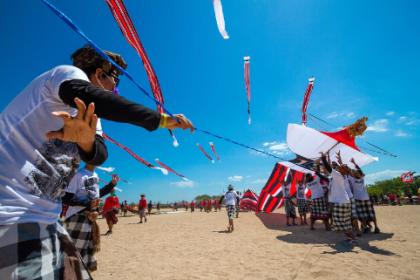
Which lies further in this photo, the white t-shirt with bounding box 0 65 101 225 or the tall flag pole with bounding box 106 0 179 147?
the tall flag pole with bounding box 106 0 179 147

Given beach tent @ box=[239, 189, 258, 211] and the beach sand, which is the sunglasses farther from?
beach tent @ box=[239, 189, 258, 211]

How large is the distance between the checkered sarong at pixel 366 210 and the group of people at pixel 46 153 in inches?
369

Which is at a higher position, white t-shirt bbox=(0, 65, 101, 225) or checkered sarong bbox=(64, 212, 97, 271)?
white t-shirt bbox=(0, 65, 101, 225)

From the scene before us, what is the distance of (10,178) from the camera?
3.30 feet

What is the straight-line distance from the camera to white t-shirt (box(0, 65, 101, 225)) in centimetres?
100

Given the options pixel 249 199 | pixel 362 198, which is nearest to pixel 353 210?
pixel 362 198

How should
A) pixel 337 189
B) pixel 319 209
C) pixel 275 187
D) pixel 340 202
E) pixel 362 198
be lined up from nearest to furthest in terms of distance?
pixel 340 202
pixel 337 189
pixel 362 198
pixel 319 209
pixel 275 187

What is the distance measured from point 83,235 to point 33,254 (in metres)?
2.15

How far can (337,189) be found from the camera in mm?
6523

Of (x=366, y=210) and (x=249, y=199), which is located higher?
(x=249, y=199)

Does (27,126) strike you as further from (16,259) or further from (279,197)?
(279,197)

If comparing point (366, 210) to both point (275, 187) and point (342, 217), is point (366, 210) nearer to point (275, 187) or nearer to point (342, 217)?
point (342, 217)

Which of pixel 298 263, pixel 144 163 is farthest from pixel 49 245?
pixel 298 263

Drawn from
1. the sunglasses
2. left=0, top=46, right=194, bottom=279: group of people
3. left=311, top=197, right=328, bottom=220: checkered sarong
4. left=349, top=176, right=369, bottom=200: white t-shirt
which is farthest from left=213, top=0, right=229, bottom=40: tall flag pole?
left=311, top=197, right=328, bottom=220: checkered sarong
